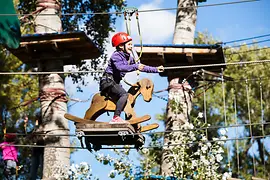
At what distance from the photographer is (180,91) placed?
11070 millimetres

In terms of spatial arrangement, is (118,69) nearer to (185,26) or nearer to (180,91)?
(180,91)

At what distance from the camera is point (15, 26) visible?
10836 mm

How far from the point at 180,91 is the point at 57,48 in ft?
7.39

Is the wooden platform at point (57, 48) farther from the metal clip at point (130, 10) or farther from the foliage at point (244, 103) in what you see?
the foliage at point (244, 103)

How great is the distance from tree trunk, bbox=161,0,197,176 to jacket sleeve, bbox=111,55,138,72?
275 centimetres

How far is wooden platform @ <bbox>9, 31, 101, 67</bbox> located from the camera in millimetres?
10062

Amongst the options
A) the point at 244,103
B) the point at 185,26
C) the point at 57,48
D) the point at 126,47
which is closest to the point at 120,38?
the point at 126,47

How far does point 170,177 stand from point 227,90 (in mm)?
13400

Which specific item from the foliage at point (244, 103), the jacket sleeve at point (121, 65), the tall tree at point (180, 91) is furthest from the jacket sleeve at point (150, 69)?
the foliage at point (244, 103)

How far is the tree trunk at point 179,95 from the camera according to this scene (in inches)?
406

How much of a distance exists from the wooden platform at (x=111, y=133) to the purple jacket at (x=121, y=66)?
0.65 meters

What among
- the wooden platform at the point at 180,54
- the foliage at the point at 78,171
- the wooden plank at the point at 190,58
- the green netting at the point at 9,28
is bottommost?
the foliage at the point at 78,171

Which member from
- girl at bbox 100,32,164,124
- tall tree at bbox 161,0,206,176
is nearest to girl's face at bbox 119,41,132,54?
girl at bbox 100,32,164,124

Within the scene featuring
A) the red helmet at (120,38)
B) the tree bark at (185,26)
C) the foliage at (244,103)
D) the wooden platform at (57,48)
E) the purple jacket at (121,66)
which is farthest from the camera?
the foliage at (244,103)
